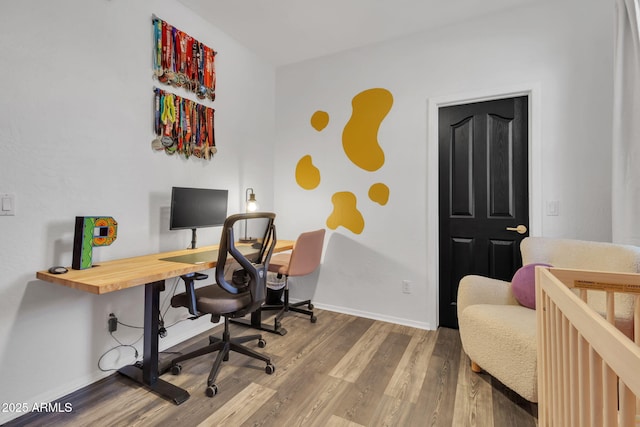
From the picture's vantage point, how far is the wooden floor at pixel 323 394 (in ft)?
5.21

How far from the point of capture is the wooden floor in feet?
5.21

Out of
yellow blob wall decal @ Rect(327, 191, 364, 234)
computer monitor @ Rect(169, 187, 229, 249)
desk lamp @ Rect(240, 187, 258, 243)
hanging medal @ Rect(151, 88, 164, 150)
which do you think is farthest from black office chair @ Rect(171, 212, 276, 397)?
yellow blob wall decal @ Rect(327, 191, 364, 234)

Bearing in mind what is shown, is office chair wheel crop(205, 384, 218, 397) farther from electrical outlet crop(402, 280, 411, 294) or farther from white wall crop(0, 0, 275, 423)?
electrical outlet crop(402, 280, 411, 294)

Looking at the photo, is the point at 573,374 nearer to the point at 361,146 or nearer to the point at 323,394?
the point at 323,394

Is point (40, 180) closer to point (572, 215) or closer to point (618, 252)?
point (618, 252)

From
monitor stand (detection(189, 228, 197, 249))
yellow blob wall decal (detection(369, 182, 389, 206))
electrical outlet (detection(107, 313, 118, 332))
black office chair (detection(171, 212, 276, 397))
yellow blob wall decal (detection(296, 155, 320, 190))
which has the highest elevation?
yellow blob wall decal (detection(296, 155, 320, 190))

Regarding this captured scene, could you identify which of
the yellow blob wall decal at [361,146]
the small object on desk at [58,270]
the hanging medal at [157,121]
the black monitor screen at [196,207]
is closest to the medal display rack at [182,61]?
the hanging medal at [157,121]

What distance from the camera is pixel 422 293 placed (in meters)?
2.81

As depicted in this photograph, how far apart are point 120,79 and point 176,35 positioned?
0.64 metres

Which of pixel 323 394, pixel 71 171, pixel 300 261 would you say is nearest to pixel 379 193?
pixel 300 261

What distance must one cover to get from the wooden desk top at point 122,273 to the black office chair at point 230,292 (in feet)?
0.36

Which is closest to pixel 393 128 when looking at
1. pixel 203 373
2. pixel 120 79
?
pixel 120 79

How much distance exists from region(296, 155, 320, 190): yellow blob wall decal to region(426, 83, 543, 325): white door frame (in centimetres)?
117

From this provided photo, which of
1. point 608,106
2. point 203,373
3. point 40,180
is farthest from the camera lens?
point 608,106
